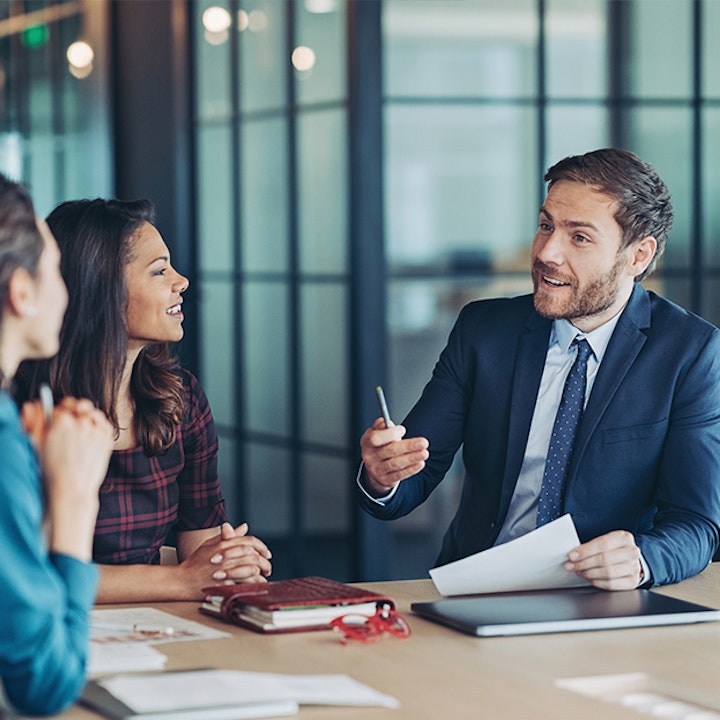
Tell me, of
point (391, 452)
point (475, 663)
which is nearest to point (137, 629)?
point (475, 663)

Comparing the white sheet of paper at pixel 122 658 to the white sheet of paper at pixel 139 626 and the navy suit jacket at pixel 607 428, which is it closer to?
the white sheet of paper at pixel 139 626

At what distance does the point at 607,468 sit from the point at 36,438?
1.37m

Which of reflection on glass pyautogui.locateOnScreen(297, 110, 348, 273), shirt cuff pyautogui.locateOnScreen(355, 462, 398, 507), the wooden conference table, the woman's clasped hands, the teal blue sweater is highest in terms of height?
reflection on glass pyautogui.locateOnScreen(297, 110, 348, 273)

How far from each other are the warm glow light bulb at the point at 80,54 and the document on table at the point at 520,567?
457 centimetres

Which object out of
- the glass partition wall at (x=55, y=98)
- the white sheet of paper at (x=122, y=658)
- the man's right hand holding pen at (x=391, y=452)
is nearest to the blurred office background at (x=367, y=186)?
the glass partition wall at (x=55, y=98)

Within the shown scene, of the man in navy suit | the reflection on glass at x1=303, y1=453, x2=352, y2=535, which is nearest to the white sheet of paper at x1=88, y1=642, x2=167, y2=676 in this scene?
the man in navy suit

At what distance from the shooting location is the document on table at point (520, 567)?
7.11ft

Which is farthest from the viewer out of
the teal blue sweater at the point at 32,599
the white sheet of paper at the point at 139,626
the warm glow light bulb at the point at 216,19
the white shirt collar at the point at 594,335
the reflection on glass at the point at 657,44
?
the warm glow light bulb at the point at 216,19

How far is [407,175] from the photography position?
4.72 m

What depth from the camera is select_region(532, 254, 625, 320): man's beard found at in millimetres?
2705

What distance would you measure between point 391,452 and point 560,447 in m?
0.41

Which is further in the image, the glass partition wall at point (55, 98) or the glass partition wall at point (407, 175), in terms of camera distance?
the glass partition wall at point (55, 98)

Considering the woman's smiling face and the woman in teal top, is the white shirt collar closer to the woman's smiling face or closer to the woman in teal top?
the woman's smiling face

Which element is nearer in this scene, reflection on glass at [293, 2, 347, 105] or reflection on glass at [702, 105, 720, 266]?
reflection on glass at [293, 2, 347, 105]
